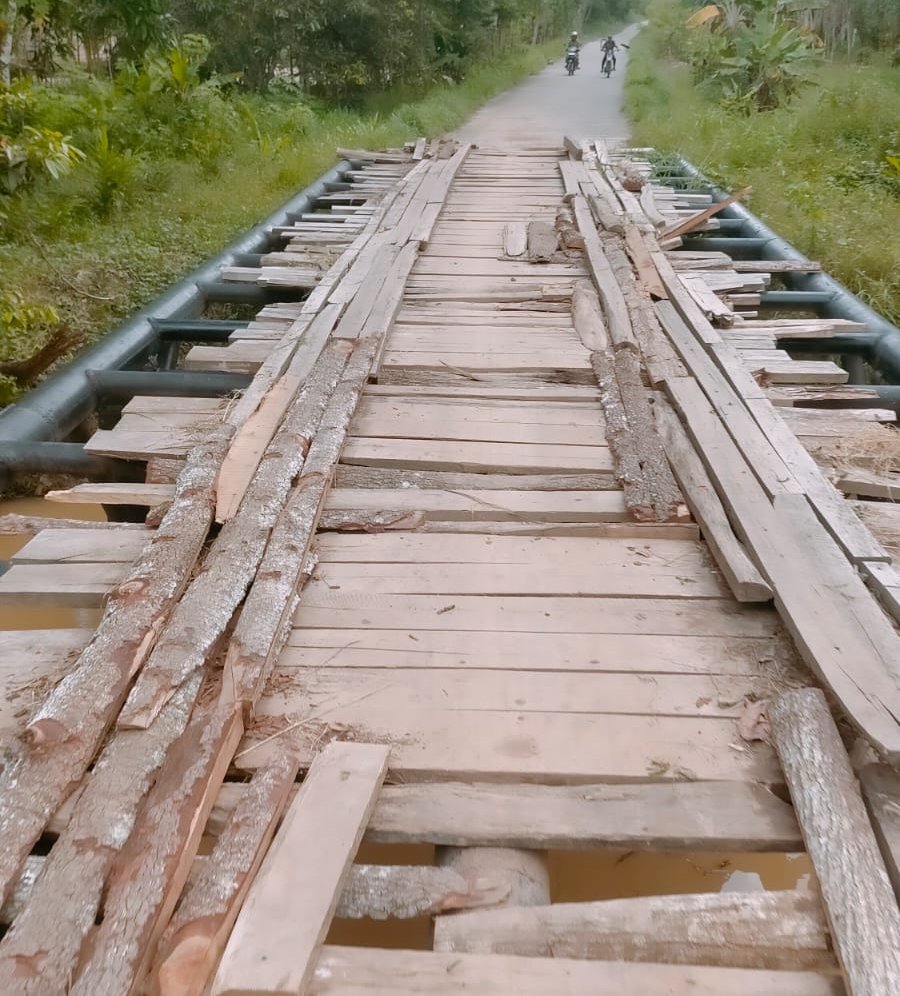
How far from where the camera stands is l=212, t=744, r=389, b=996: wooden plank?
1.19 metres

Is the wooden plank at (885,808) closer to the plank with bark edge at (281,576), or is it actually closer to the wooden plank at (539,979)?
the wooden plank at (539,979)

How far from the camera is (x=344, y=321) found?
12.7ft

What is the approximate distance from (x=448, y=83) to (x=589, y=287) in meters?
14.0

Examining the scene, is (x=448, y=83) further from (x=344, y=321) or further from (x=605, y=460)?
(x=605, y=460)

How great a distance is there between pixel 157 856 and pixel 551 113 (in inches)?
612

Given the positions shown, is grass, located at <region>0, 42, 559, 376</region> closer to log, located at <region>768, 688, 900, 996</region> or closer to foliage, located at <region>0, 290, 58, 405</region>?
foliage, located at <region>0, 290, 58, 405</region>

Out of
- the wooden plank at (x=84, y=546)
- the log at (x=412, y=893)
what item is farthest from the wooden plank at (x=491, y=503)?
the log at (x=412, y=893)

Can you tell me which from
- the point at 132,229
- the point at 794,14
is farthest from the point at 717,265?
the point at 794,14

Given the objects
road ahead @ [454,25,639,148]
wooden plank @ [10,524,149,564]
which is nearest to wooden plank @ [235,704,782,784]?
wooden plank @ [10,524,149,564]

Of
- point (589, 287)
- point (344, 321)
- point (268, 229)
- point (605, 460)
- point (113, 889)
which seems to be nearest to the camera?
point (113, 889)

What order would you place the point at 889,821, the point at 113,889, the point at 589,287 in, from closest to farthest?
1. the point at 113,889
2. the point at 889,821
3. the point at 589,287

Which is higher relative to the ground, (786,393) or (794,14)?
(794,14)

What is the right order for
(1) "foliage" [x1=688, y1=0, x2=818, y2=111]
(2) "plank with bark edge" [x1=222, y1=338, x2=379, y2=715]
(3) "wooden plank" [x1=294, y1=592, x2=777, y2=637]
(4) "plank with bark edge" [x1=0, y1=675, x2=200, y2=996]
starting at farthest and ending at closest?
1. (1) "foliage" [x1=688, y1=0, x2=818, y2=111]
2. (3) "wooden plank" [x1=294, y1=592, x2=777, y2=637]
3. (2) "plank with bark edge" [x1=222, y1=338, x2=379, y2=715]
4. (4) "plank with bark edge" [x1=0, y1=675, x2=200, y2=996]

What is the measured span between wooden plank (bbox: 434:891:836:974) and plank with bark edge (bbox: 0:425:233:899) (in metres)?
0.71
